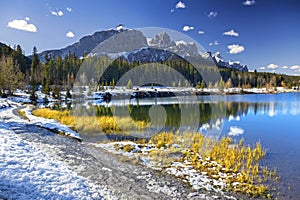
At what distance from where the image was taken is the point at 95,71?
10469 centimetres

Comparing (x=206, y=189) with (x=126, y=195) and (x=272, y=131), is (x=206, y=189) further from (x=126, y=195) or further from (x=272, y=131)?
(x=272, y=131)

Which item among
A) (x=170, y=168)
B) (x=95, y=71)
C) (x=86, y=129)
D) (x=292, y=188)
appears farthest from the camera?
(x=95, y=71)

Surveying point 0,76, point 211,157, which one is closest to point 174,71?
point 0,76

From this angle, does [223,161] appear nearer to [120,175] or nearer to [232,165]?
[232,165]

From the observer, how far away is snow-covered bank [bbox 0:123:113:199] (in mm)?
6695

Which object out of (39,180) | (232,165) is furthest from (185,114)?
(39,180)

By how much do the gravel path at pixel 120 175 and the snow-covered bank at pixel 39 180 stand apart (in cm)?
55

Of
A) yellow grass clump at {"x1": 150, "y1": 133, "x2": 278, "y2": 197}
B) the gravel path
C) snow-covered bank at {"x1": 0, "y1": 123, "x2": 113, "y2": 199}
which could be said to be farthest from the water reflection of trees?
snow-covered bank at {"x1": 0, "y1": 123, "x2": 113, "y2": 199}

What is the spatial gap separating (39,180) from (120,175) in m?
3.09

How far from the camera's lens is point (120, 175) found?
9406mm

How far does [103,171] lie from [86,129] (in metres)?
10.4

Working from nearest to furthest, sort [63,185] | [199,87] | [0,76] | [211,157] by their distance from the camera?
1. [63,185]
2. [211,157]
3. [0,76]
4. [199,87]

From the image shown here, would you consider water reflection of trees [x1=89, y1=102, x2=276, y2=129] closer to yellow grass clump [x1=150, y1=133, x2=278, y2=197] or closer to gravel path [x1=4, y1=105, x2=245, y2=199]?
yellow grass clump [x1=150, y1=133, x2=278, y2=197]

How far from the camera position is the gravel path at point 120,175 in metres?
8.01
